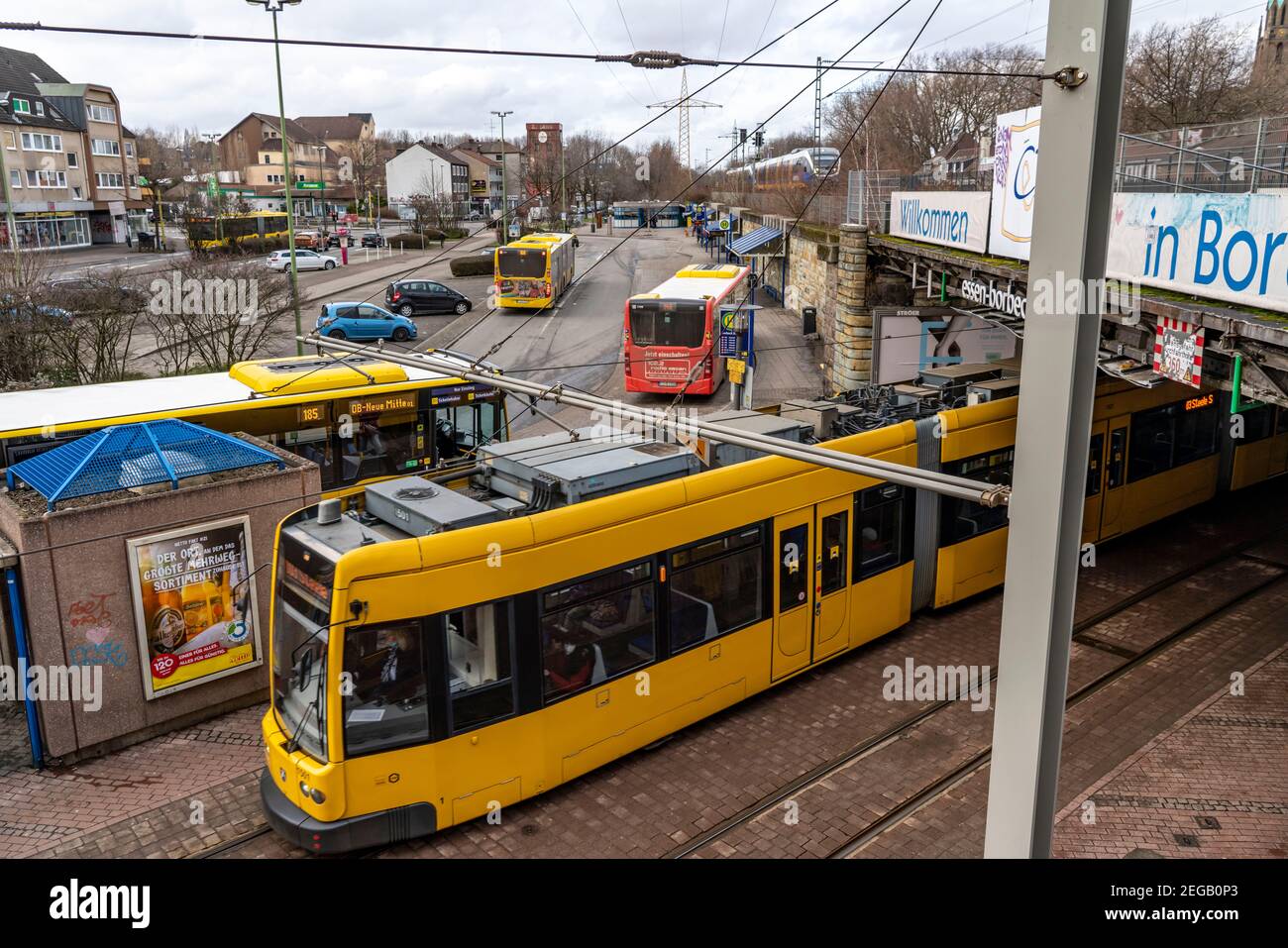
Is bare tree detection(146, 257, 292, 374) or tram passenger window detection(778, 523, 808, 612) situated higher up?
bare tree detection(146, 257, 292, 374)

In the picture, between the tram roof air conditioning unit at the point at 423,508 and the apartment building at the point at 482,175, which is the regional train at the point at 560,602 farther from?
the apartment building at the point at 482,175

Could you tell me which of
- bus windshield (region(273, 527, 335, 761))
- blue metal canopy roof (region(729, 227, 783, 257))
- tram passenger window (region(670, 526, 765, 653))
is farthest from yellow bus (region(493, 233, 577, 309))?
bus windshield (region(273, 527, 335, 761))

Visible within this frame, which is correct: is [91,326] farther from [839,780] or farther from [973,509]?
[839,780]

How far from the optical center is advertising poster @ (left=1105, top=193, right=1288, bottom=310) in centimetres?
884

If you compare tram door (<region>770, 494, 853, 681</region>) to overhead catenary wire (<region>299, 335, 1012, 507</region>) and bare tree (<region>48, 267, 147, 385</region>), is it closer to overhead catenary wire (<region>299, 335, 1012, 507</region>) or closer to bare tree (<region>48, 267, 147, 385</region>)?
overhead catenary wire (<region>299, 335, 1012, 507</region>)

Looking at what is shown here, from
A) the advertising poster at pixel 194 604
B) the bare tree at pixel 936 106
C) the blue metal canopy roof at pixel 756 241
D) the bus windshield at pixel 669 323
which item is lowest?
the advertising poster at pixel 194 604

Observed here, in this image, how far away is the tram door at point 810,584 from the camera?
10266 mm

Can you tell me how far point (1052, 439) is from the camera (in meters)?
4.33

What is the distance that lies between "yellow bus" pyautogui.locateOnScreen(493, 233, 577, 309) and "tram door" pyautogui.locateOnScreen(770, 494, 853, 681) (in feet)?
98.8

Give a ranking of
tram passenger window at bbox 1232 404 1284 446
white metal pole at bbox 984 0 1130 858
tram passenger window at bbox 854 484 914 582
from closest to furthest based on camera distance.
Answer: white metal pole at bbox 984 0 1130 858 → tram passenger window at bbox 854 484 914 582 → tram passenger window at bbox 1232 404 1284 446

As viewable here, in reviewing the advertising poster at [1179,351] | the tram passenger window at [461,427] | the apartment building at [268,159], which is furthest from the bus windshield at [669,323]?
the apartment building at [268,159]

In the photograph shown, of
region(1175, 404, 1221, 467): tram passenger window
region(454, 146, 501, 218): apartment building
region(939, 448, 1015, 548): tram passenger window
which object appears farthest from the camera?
region(454, 146, 501, 218): apartment building

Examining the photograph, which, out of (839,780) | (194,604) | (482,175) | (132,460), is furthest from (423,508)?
(482,175)

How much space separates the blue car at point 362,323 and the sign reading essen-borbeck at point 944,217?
18.5 meters
